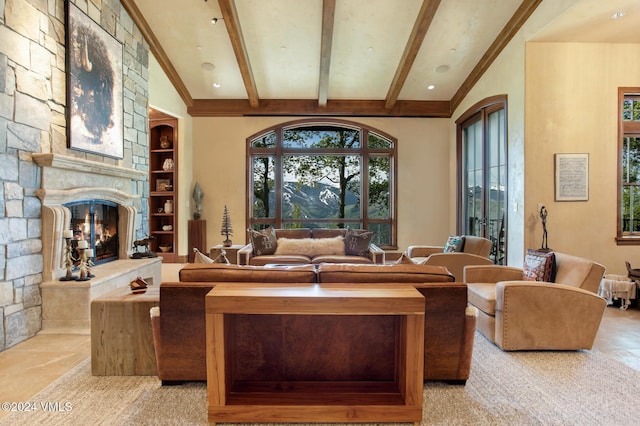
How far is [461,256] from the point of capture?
4684 mm

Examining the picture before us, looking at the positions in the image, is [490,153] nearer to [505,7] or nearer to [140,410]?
[505,7]

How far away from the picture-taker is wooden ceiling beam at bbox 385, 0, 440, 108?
15.0ft

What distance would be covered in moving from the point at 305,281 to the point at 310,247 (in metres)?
3.25

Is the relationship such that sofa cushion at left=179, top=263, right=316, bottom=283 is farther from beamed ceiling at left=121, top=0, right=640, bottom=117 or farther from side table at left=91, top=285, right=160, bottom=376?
beamed ceiling at left=121, top=0, right=640, bottom=117

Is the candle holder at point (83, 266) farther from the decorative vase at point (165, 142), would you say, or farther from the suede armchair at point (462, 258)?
the decorative vase at point (165, 142)

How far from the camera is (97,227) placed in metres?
4.41

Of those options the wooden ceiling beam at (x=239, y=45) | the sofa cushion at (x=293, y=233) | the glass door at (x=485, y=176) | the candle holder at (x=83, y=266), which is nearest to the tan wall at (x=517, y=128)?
the glass door at (x=485, y=176)

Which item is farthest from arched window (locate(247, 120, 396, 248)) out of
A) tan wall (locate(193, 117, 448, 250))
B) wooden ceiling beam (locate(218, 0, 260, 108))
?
wooden ceiling beam (locate(218, 0, 260, 108))

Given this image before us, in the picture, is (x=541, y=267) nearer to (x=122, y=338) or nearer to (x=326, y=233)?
(x=326, y=233)

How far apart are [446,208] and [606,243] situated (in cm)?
298

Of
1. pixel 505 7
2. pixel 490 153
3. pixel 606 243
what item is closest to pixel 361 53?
pixel 505 7

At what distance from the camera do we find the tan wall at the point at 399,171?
7.21m

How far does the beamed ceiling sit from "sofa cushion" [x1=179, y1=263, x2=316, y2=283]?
3790mm

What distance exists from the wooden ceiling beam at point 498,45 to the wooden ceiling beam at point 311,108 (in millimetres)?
629
